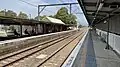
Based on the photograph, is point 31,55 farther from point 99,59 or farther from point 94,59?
point 99,59

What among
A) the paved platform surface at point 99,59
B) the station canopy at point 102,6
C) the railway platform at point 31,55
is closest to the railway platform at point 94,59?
the paved platform surface at point 99,59

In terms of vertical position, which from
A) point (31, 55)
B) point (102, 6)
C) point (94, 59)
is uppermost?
point (102, 6)

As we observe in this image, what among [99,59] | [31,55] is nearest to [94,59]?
[99,59]

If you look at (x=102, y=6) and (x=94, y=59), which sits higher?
(x=102, y=6)

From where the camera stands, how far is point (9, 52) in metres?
12.7

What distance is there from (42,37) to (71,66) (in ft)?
48.8

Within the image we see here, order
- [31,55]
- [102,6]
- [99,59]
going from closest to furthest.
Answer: [99,59] < [102,6] < [31,55]

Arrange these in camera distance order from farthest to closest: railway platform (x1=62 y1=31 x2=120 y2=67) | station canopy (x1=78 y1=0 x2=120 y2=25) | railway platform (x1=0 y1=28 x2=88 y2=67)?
station canopy (x1=78 y1=0 x2=120 y2=25) → railway platform (x1=0 y1=28 x2=88 y2=67) → railway platform (x1=62 y1=31 x2=120 y2=67)

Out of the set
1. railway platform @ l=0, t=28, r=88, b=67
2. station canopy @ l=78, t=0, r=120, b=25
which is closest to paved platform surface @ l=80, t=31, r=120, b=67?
railway platform @ l=0, t=28, r=88, b=67

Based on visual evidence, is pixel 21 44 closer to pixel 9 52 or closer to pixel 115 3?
pixel 9 52

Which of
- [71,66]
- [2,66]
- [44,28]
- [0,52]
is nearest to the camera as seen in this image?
[71,66]

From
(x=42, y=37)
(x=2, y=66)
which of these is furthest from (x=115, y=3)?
(x=42, y=37)

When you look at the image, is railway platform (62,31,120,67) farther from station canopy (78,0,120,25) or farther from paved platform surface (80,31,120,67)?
station canopy (78,0,120,25)

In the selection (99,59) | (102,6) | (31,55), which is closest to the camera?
(99,59)
